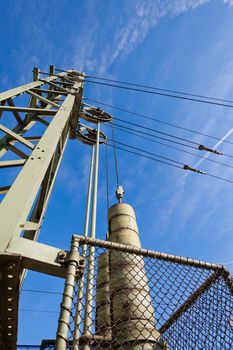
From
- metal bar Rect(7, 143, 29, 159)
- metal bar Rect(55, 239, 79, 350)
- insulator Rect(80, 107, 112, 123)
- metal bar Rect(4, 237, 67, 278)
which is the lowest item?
metal bar Rect(55, 239, 79, 350)

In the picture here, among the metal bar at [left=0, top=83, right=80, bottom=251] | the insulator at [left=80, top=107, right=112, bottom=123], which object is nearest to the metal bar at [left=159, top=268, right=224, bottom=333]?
the metal bar at [left=0, top=83, right=80, bottom=251]

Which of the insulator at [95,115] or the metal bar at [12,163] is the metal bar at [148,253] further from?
the insulator at [95,115]

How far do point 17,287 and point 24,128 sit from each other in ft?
13.4

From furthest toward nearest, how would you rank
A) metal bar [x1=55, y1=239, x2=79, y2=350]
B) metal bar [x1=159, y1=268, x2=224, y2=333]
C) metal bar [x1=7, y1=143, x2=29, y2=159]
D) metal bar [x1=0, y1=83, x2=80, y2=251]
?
metal bar [x1=7, y1=143, x2=29, y2=159] < metal bar [x1=159, y1=268, x2=224, y2=333] < metal bar [x1=0, y1=83, x2=80, y2=251] < metal bar [x1=55, y1=239, x2=79, y2=350]

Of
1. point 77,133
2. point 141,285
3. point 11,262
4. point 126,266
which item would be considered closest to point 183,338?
point 141,285

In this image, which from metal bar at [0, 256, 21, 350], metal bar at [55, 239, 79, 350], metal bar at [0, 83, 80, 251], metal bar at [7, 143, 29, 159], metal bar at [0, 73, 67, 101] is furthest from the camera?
metal bar at [0, 73, 67, 101]

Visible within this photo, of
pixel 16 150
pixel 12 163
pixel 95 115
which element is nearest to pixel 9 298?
pixel 12 163

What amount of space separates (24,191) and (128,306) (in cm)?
159

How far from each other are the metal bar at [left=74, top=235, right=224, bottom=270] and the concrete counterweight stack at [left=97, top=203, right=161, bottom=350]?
40 centimetres

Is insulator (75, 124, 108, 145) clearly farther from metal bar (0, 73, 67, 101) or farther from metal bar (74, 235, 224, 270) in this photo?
metal bar (74, 235, 224, 270)

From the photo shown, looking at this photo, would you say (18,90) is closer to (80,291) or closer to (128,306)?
(80,291)

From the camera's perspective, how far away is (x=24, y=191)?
2.70 meters

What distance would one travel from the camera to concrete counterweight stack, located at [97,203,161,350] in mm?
2648

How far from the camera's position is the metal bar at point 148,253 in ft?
8.15
